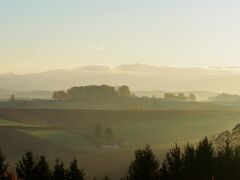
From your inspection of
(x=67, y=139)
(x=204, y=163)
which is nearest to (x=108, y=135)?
(x=67, y=139)

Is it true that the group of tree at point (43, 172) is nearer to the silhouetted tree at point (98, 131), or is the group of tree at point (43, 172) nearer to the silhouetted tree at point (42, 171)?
the silhouetted tree at point (42, 171)

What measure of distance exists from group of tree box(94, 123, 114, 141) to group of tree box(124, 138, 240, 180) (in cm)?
8534

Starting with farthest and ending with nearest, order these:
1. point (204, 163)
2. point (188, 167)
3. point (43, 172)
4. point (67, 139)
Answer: point (67, 139), point (204, 163), point (188, 167), point (43, 172)

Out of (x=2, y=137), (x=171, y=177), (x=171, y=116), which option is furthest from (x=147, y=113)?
(x=171, y=177)

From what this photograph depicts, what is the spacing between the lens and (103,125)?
157875mm

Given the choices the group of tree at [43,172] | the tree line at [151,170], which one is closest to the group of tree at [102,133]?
the tree line at [151,170]

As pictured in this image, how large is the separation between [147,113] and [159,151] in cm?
5897

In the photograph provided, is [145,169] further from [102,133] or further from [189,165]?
[102,133]

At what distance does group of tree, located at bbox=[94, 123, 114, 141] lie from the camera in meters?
139

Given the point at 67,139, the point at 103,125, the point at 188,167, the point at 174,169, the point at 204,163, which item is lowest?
the point at 67,139

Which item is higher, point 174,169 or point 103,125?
point 174,169

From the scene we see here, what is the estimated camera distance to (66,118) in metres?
161

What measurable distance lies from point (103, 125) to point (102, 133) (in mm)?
14437

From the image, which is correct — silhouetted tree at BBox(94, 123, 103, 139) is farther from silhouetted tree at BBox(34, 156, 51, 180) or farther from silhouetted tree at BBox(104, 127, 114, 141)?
silhouetted tree at BBox(34, 156, 51, 180)
